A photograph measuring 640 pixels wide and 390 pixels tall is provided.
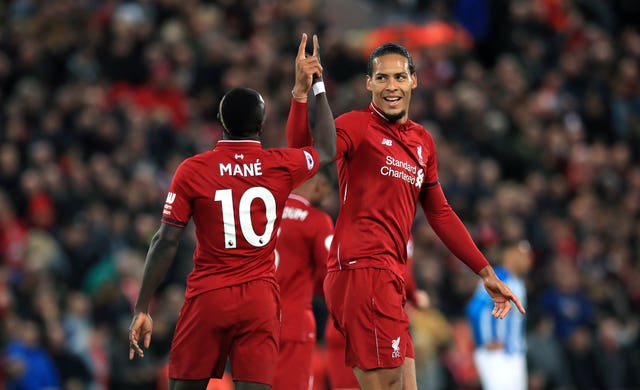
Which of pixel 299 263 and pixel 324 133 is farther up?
pixel 324 133

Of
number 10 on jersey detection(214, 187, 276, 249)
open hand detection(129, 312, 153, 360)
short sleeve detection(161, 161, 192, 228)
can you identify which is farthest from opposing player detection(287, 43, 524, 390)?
open hand detection(129, 312, 153, 360)

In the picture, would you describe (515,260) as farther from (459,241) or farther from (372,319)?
(372,319)

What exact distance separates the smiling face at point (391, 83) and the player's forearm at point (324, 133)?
1.40 ft

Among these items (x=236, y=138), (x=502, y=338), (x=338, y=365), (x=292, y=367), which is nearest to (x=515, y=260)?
(x=502, y=338)

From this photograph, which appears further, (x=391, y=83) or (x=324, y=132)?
(x=391, y=83)

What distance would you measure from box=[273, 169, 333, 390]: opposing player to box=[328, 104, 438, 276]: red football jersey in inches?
55.5

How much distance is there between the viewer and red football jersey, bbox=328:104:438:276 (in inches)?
265

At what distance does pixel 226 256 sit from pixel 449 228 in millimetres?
1551

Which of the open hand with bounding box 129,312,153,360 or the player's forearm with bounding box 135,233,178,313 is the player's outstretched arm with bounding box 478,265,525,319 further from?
the open hand with bounding box 129,312,153,360

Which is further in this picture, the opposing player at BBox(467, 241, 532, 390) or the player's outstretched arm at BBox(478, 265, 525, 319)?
the opposing player at BBox(467, 241, 532, 390)

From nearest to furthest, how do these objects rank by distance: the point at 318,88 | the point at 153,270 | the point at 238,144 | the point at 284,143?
the point at 153,270 → the point at 238,144 → the point at 318,88 → the point at 284,143

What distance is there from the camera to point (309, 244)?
8328mm

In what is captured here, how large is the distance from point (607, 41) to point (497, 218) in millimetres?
5575

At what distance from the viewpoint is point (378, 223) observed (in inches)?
266
